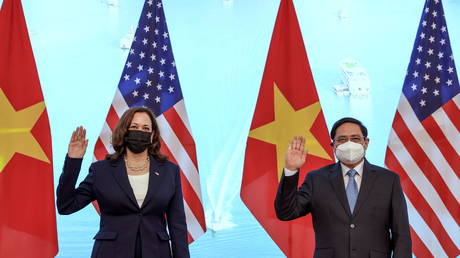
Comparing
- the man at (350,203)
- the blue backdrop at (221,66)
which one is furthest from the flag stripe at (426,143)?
the man at (350,203)

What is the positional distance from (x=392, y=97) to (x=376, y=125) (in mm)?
233

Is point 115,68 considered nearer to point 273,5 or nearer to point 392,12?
point 273,5

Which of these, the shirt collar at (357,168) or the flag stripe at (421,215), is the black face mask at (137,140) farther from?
the flag stripe at (421,215)

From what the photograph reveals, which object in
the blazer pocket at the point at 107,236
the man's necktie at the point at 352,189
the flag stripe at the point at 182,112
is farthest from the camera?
the flag stripe at the point at 182,112

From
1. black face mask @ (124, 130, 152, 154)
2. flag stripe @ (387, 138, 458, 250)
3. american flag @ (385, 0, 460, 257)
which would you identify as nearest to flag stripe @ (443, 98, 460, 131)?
american flag @ (385, 0, 460, 257)

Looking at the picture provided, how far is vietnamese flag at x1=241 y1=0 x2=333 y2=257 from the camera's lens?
3.67 metres

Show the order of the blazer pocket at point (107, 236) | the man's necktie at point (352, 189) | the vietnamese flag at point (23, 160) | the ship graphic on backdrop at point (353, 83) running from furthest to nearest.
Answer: the ship graphic on backdrop at point (353, 83), the vietnamese flag at point (23, 160), the man's necktie at point (352, 189), the blazer pocket at point (107, 236)

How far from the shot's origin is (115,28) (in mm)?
4352

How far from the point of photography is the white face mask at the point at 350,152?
8.39ft

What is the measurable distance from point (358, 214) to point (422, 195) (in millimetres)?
1353

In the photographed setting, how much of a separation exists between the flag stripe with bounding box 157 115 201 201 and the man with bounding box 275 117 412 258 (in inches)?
47.6

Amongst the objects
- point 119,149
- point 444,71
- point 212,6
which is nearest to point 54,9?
point 212,6

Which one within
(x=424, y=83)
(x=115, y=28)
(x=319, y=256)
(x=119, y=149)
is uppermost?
(x=115, y=28)

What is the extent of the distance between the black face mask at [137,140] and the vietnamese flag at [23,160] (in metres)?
1.13
